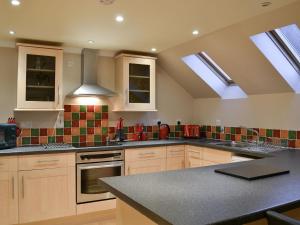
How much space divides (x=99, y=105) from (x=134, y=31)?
139cm

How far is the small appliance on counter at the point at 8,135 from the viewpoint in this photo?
318 cm

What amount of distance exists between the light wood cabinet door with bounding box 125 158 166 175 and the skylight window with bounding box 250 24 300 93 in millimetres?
1917

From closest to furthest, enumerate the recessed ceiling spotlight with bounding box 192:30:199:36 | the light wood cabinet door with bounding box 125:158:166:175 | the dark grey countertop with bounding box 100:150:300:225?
the dark grey countertop with bounding box 100:150:300:225
the recessed ceiling spotlight with bounding box 192:30:199:36
the light wood cabinet door with bounding box 125:158:166:175

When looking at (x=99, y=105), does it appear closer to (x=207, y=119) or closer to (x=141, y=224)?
(x=207, y=119)

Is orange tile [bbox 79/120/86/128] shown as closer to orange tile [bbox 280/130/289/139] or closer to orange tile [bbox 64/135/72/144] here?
orange tile [bbox 64/135/72/144]

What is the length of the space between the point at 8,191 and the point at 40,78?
1.42m

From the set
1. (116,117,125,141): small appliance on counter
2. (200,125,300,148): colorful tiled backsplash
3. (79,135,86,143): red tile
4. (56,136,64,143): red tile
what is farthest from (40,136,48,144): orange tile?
(200,125,300,148): colorful tiled backsplash

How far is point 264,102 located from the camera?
3611 mm

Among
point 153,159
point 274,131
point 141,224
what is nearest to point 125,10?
point 141,224

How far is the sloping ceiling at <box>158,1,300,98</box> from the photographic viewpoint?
2.60 metres

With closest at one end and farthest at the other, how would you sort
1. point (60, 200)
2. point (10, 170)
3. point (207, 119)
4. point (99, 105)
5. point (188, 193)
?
point (188, 193) < point (10, 170) < point (60, 200) < point (99, 105) < point (207, 119)

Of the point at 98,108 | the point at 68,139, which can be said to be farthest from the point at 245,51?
the point at 68,139

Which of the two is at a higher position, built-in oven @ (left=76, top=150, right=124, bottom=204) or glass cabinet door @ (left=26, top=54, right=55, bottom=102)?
glass cabinet door @ (left=26, top=54, right=55, bottom=102)

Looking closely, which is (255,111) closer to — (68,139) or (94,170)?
(94,170)
